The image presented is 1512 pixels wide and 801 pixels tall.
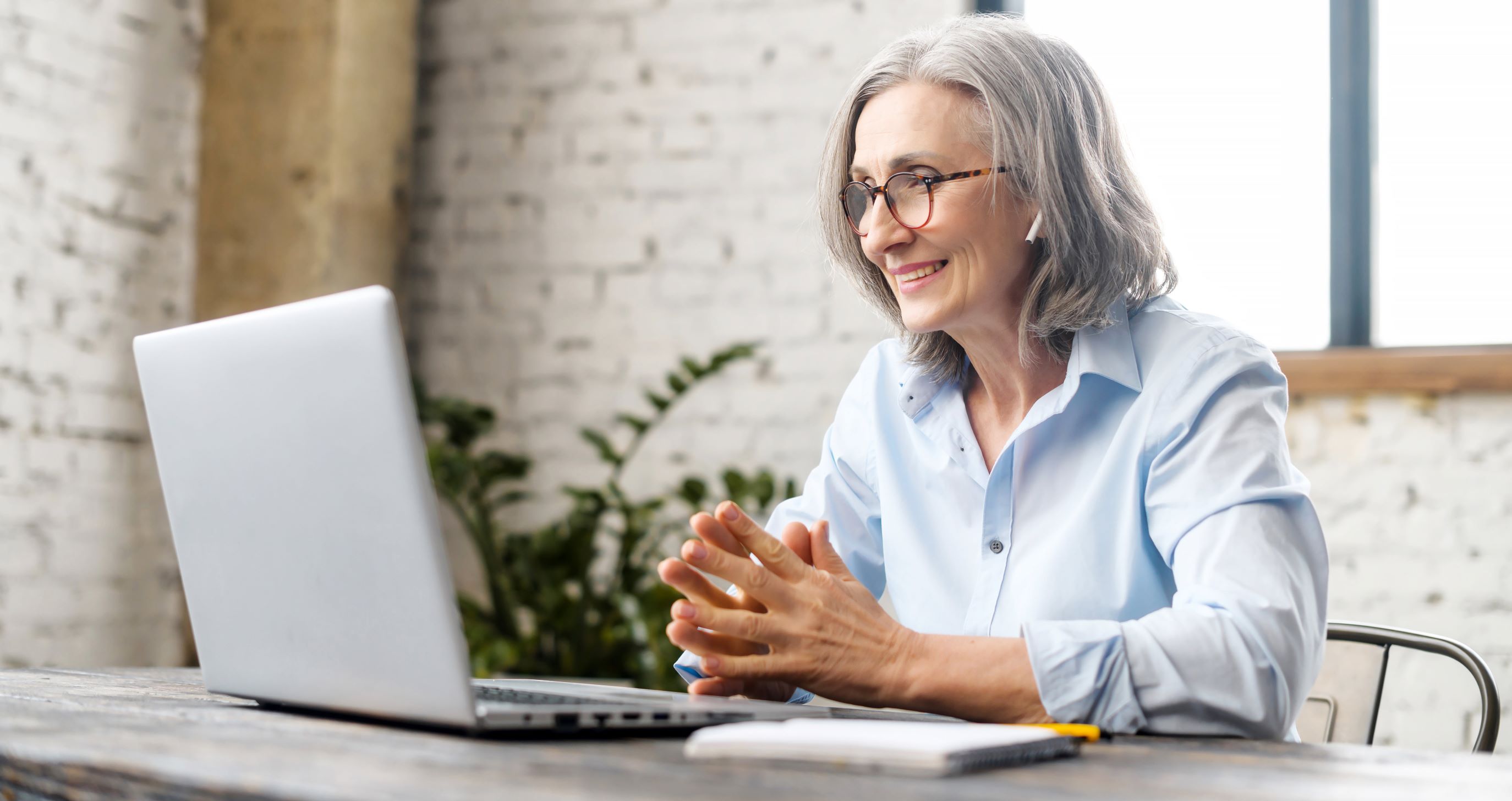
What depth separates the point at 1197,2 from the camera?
2.97 m

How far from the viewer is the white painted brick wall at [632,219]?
10.2 feet

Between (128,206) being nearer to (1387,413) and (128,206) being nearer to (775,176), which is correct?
(775,176)

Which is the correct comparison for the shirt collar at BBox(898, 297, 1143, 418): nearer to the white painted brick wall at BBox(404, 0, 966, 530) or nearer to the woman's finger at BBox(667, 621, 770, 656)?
the woman's finger at BBox(667, 621, 770, 656)

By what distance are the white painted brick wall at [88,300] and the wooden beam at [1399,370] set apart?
2579mm

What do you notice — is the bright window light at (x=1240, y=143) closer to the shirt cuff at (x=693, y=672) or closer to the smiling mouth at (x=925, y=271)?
the smiling mouth at (x=925, y=271)

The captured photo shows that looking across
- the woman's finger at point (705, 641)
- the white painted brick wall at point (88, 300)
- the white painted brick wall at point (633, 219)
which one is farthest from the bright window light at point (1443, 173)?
the white painted brick wall at point (88, 300)

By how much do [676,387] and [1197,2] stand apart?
1.51 metres

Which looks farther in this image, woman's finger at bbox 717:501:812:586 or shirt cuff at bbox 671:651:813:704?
shirt cuff at bbox 671:651:813:704

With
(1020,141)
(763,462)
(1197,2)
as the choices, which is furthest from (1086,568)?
(1197,2)

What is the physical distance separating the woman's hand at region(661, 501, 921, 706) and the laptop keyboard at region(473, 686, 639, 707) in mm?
117

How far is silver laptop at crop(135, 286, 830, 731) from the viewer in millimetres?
789

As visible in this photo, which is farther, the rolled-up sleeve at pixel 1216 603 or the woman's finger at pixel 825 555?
the woman's finger at pixel 825 555

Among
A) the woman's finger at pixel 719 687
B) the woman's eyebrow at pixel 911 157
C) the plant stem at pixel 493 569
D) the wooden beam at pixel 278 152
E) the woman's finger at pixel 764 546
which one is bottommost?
the plant stem at pixel 493 569

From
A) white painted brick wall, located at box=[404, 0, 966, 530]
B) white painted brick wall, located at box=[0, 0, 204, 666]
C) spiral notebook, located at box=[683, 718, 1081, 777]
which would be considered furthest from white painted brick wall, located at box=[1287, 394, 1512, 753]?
white painted brick wall, located at box=[0, 0, 204, 666]
